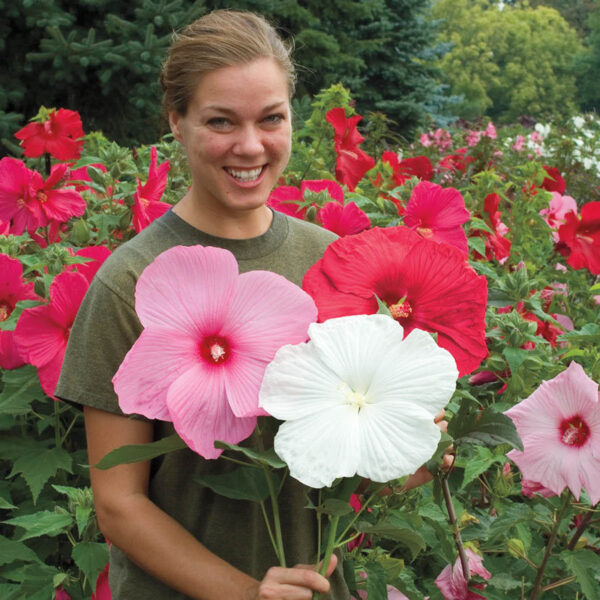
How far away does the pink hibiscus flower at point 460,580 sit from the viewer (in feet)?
5.01

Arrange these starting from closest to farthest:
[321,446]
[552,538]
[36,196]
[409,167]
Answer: [321,446]
[552,538]
[36,196]
[409,167]

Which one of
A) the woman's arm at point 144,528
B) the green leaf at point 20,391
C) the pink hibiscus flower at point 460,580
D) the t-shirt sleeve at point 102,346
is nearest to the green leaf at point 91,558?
the green leaf at point 20,391

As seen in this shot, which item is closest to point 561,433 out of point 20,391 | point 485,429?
point 485,429

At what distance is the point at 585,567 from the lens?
1.47 meters

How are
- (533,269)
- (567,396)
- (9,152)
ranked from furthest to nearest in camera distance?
(9,152) < (533,269) < (567,396)

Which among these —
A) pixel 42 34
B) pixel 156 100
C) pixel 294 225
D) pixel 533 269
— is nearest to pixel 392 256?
pixel 294 225

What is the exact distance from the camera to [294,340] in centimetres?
79

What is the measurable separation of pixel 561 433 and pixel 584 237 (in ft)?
3.83

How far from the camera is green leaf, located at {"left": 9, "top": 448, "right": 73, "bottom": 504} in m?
1.73

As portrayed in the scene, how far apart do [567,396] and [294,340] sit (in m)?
0.66

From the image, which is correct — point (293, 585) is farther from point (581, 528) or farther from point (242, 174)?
point (581, 528)

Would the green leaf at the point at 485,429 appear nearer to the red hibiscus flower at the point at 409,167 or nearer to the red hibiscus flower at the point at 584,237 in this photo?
the red hibiscus flower at the point at 584,237

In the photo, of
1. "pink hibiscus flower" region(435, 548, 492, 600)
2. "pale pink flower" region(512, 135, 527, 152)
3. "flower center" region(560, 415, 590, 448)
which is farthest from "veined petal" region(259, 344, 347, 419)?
"pale pink flower" region(512, 135, 527, 152)

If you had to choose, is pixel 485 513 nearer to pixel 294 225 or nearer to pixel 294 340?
pixel 294 225
